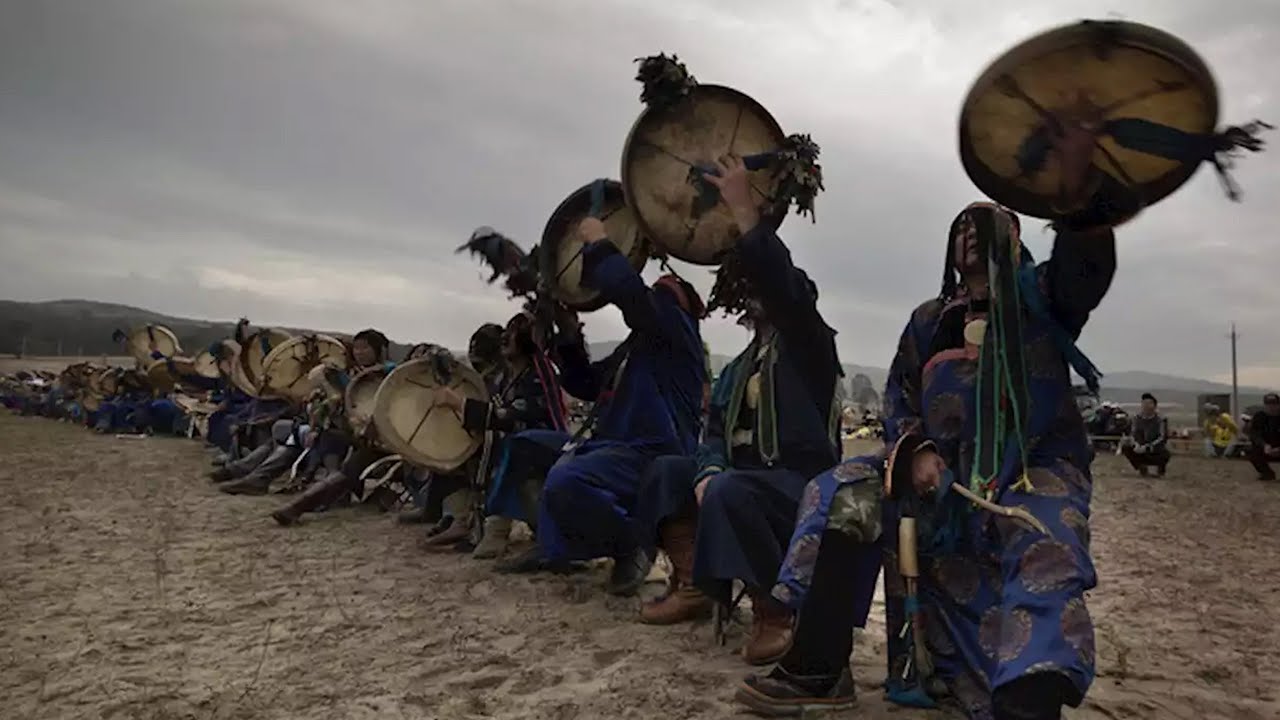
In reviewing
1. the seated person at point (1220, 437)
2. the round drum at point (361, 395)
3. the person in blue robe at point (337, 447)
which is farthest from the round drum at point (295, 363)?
the seated person at point (1220, 437)

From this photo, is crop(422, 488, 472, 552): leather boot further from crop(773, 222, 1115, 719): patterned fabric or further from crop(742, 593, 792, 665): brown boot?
crop(773, 222, 1115, 719): patterned fabric

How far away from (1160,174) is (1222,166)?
0.19 meters

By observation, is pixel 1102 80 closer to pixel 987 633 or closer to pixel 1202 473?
pixel 987 633

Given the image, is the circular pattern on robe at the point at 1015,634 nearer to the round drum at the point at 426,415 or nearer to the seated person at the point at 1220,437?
the round drum at the point at 426,415

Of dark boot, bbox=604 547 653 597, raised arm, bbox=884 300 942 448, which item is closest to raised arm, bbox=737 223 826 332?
raised arm, bbox=884 300 942 448

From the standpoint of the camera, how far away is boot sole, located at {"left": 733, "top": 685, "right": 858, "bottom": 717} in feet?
9.92

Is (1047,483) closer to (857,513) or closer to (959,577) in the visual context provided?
(959,577)

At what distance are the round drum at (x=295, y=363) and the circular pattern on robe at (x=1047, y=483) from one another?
8.75 m

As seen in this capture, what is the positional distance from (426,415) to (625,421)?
202 centimetres

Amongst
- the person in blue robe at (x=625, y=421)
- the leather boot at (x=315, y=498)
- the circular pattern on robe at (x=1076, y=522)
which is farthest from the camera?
the leather boot at (x=315, y=498)

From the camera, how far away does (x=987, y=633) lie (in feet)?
9.21

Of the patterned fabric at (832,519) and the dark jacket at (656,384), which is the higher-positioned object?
the dark jacket at (656,384)

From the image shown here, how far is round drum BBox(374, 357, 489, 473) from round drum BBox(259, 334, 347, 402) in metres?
4.14

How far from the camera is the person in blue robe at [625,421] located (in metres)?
4.60
